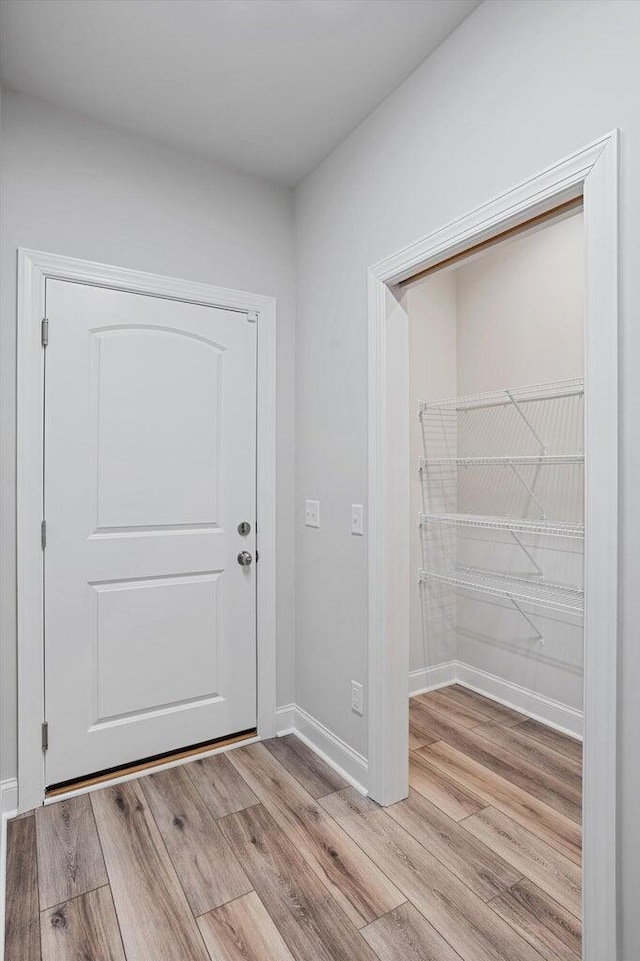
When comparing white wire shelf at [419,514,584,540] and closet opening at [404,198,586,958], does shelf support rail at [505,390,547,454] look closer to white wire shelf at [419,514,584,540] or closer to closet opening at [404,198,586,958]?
closet opening at [404,198,586,958]

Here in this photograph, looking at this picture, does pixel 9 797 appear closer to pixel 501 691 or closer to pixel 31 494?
pixel 31 494

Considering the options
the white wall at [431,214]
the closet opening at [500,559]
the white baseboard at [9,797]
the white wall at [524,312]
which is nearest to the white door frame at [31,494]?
the white baseboard at [9,797]

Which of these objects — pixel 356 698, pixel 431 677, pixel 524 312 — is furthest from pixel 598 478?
pixel 431 677

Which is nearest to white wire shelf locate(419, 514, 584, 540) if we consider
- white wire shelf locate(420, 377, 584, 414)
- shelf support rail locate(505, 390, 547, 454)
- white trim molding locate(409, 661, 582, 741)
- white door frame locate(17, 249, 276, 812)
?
shelf support rail locate(505, 390, 547, 454)

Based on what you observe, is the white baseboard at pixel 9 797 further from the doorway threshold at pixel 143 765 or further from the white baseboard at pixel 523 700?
the white baseboard at pixel 523 700

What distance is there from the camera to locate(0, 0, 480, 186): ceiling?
164 cm

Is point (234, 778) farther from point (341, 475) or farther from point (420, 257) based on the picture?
point (420, 257)

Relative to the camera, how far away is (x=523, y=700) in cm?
281

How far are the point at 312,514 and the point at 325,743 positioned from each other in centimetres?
101

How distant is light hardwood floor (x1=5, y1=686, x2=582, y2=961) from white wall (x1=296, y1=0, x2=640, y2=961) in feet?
1.15

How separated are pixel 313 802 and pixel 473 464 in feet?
6.17

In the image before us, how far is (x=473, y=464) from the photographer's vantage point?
3.06 meters

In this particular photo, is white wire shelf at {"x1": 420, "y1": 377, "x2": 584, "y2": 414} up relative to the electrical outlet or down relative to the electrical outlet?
up

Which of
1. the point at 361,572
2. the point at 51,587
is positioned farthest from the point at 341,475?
the point at 51,587
